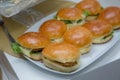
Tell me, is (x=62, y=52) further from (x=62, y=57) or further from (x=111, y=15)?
(x=111, y=15)

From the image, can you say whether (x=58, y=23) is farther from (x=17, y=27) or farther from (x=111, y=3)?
(x=111, y=3)

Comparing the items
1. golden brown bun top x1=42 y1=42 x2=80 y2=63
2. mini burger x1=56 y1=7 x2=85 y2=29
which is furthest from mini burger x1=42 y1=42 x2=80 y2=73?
mini burger x1=56 y1=7 x2=85 y2=29

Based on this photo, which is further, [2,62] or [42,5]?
[42,5]

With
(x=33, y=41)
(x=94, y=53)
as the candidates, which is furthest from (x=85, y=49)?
(x=33, y=41)

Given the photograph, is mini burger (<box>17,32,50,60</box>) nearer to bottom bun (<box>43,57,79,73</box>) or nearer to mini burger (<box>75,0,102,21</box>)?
bottom bun (<box>43,57,79,73</box>)

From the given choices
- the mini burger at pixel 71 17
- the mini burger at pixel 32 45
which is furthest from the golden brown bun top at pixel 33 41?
the mini burger at pixel 71 17

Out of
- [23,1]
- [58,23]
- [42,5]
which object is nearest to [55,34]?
[58,23]
